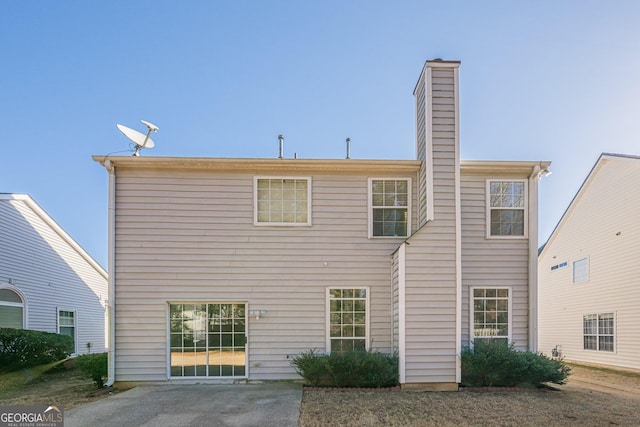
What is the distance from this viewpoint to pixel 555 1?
30.4 feet

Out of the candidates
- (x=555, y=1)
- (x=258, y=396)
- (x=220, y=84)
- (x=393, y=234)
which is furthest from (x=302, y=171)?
(x=555, y=1)

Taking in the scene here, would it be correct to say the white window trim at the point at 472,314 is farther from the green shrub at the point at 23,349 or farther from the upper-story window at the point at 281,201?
the green shrub at the point at 23,349

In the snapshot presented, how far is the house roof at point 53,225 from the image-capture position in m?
12.6

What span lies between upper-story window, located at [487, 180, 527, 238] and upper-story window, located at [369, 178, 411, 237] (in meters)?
1.85

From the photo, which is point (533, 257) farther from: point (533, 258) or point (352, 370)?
point (352, 370)

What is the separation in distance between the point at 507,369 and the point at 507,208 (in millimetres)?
3415

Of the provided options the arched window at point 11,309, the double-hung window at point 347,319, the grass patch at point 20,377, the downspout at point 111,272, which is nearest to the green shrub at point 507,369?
the double-hung window at point 347,319

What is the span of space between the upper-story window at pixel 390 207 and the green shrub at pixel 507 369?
9.42 feet

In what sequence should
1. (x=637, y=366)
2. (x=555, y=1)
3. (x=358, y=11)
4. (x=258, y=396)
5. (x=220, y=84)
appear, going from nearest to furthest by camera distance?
(x=258, y=396) < (x=555, y=1) < (x=358, y=11) < (x=637, y=366) < (x=220, y=84)

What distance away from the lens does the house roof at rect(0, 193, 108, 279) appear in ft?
41.5

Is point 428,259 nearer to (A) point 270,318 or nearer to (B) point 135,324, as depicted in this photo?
(A) point 270,318

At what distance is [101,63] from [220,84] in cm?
346

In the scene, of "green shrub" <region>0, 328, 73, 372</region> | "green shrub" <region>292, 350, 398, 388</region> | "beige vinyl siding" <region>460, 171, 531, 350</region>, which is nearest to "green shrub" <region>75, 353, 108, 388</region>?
"green shrub" <region>0, 328, 73, 372</region>

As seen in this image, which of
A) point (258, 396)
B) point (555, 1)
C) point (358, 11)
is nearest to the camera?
point (258, 396)
